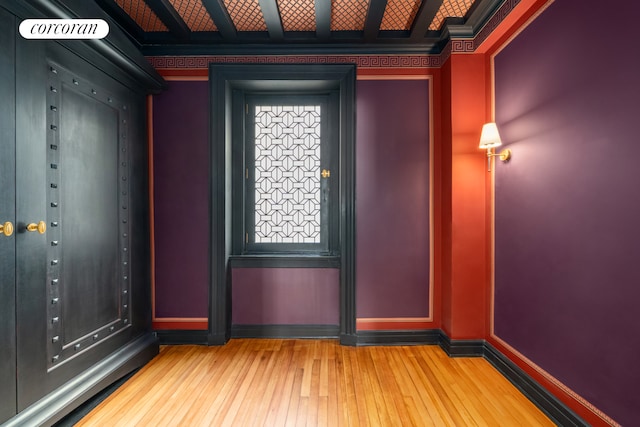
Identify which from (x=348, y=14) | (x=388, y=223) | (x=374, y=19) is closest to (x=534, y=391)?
(x=388, y=223)

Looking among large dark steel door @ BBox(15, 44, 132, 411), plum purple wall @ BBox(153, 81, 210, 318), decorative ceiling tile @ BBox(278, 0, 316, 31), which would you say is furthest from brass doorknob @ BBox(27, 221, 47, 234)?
decorative ceiling tile @ BBox(278, 0, 316, 31)

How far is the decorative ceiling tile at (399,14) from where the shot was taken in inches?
94.9

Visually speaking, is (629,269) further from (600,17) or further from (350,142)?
(350,142)

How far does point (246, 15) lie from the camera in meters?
2.56

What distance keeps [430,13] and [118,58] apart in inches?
89.3

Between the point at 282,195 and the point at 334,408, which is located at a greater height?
the point at 282,195

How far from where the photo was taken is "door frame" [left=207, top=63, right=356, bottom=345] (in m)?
2.93

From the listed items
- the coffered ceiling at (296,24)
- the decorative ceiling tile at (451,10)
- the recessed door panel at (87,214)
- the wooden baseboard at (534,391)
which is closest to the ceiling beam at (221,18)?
the coffered ceiling at (296,24)

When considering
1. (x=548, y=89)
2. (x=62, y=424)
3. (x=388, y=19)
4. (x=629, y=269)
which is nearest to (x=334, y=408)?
(x=62, y=424)

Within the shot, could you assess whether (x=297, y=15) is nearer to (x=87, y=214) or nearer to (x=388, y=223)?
(x=388, y=223)

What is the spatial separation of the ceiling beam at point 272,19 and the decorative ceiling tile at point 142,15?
893 mm

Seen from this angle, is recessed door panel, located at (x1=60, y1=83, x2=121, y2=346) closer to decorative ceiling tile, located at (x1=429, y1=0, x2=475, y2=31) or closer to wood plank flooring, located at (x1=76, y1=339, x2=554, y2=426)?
wood plank flooring, located at (x1=76, y1=339, x2=554, y2=426)

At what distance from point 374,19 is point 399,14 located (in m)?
0.21

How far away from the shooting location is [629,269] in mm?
1453
